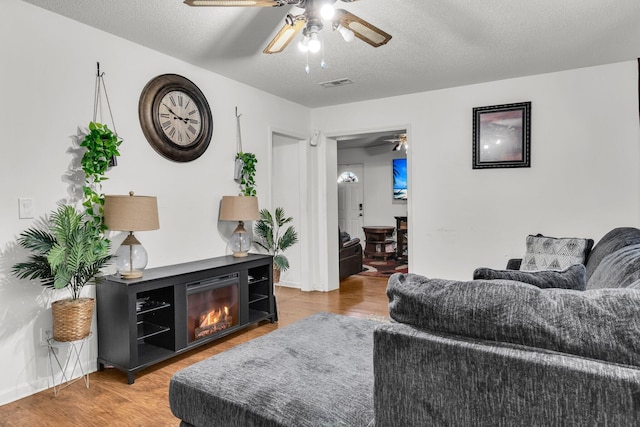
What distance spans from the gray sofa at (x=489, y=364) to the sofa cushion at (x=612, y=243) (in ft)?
5.55

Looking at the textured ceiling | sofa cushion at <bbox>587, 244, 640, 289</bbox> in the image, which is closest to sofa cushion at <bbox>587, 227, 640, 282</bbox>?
sofa cushion at <bbox>587, 244, 640, 289</bbox>

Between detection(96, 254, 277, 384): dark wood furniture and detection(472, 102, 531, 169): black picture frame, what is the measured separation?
9.13 ft

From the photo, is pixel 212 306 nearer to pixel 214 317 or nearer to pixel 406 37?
pixel 214 317

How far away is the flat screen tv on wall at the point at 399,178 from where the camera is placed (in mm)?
8625

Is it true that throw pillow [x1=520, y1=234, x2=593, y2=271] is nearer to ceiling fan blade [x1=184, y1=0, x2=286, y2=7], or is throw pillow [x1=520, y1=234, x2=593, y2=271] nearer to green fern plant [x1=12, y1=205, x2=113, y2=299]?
ceiling fan blade [x1=184, y1=0, x2=286, y2=7]

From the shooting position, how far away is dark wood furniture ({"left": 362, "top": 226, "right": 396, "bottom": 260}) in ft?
26.6

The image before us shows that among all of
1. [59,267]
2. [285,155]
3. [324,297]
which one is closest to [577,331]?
[59,267]

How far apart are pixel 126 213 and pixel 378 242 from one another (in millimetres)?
6075

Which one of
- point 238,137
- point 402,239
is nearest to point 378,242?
point 402,239

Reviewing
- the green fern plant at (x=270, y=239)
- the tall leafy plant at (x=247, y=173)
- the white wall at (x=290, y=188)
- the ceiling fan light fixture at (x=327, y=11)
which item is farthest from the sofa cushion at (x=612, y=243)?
the white wall at (x=290, y=188)

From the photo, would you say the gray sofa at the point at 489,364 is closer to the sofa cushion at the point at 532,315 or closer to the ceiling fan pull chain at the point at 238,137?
the sofa cushion at the point at 532,315

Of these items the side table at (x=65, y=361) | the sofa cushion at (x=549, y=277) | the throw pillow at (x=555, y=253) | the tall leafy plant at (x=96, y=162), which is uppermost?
the tall leafy plant at (x=96, y=162)

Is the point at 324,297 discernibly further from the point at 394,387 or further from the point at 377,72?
the point at 394,387

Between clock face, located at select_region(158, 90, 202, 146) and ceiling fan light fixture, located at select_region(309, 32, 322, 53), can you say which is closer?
ceiling fan light fixture, located at select_region(309, 32, 322, 53)
